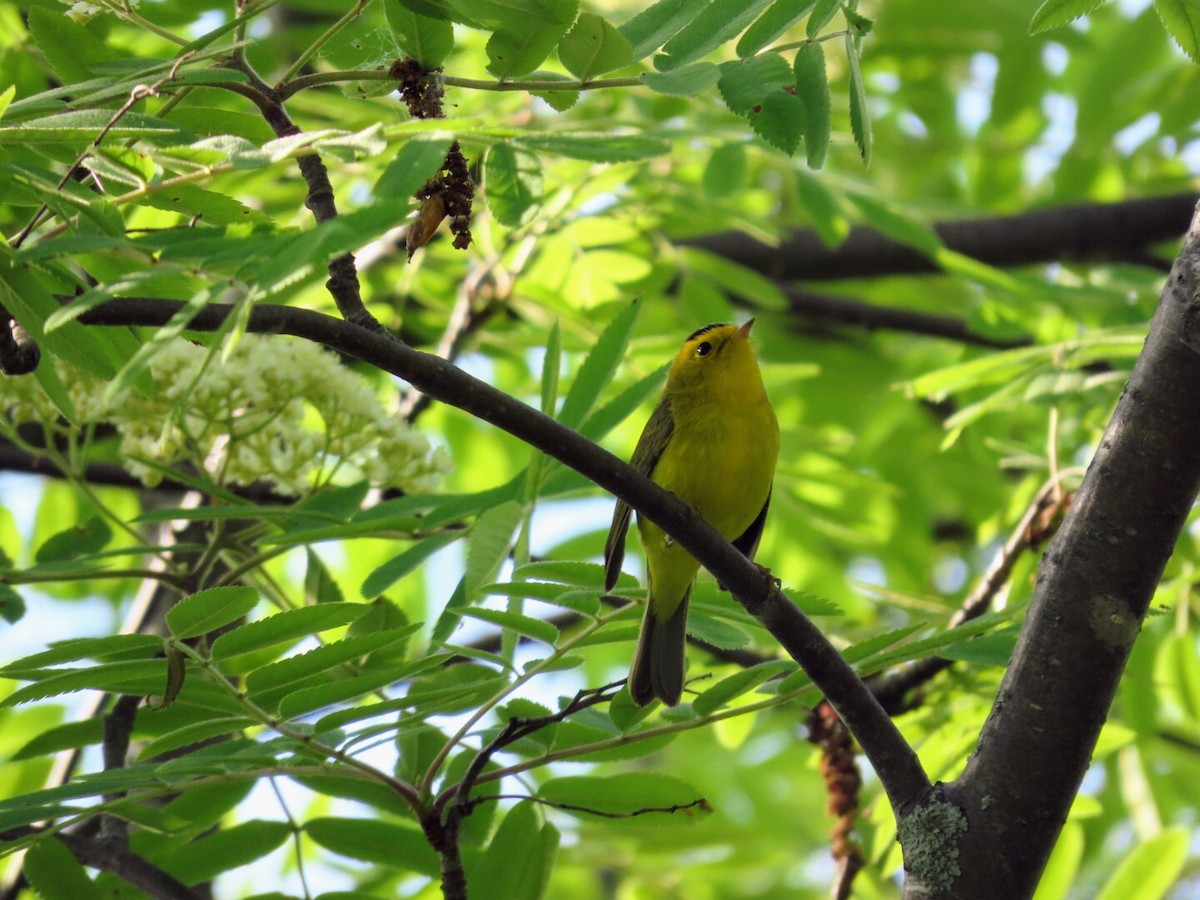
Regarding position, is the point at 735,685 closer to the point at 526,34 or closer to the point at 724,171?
the point at 526,34

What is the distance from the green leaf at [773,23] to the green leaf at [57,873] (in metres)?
2.31

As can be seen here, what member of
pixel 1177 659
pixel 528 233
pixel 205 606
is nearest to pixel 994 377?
pixel 1177 659

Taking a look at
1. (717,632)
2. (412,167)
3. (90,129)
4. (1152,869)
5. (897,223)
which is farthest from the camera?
(897,223)

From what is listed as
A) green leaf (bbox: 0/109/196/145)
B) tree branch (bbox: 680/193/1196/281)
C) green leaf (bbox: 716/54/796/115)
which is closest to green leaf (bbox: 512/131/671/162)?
green leaf (bbox: 716/54/796/115)

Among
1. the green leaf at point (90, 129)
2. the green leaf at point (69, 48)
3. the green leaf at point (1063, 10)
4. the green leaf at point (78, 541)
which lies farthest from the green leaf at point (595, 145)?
the green leaf at point (78, 541)

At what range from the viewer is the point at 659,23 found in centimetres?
257

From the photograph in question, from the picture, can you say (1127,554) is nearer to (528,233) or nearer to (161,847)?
(161,847)

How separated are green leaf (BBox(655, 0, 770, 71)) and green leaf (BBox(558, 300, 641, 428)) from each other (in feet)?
2.62

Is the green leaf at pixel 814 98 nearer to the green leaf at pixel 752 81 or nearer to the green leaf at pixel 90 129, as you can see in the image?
the green leaf at pixel 752 81

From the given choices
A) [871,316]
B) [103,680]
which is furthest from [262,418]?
[871,316]

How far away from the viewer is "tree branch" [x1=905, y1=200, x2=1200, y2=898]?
95.3 inches

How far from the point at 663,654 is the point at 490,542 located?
0.68m

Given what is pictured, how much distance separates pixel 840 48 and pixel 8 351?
5802 millimetres

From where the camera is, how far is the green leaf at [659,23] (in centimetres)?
254
